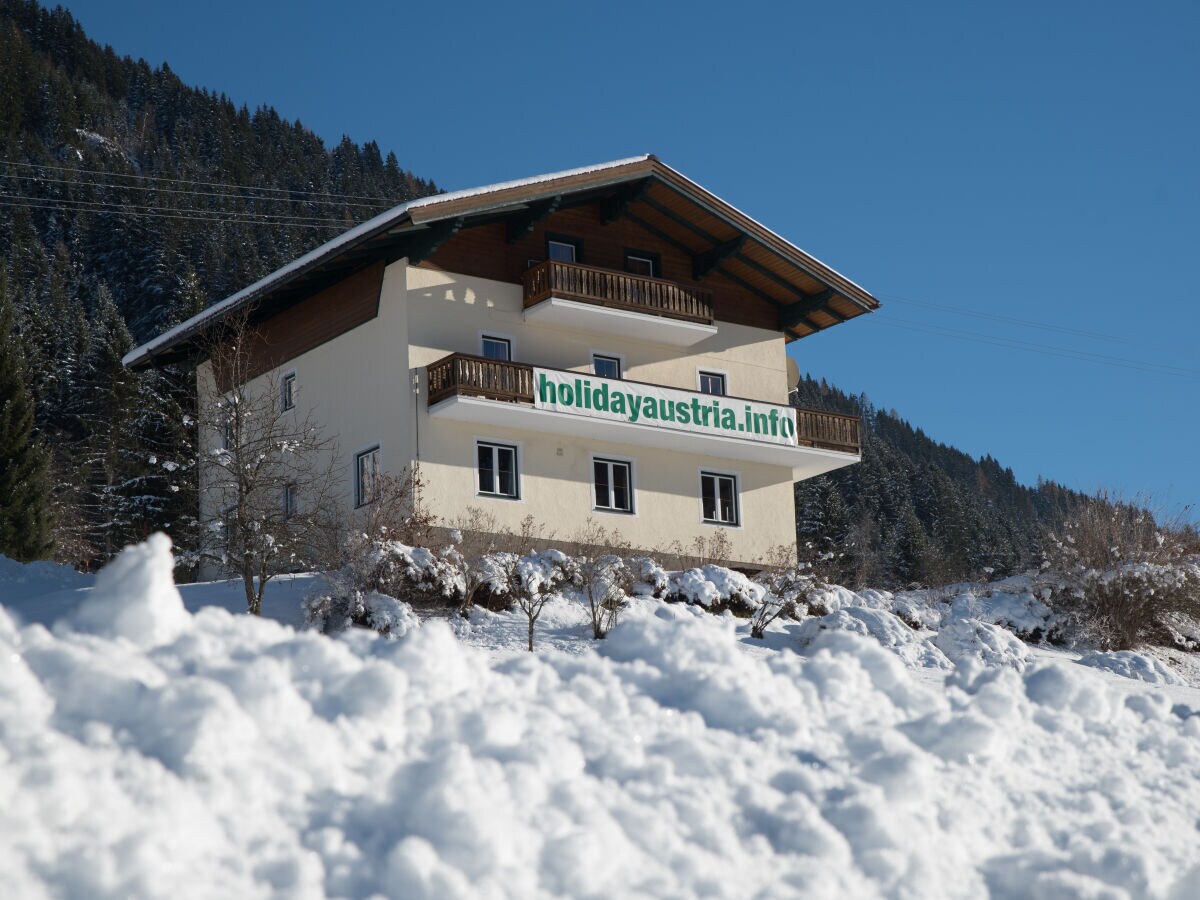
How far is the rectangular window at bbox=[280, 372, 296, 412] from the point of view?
3209 centimetres

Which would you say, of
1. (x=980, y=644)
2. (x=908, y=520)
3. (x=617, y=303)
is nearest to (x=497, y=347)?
(x=617, y=303)

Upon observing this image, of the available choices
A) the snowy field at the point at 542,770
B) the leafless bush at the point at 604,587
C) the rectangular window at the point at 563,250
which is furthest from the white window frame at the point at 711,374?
the snowy field at the point at 542,770

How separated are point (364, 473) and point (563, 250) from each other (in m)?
6.39

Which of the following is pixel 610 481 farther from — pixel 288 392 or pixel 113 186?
pixel 113 186

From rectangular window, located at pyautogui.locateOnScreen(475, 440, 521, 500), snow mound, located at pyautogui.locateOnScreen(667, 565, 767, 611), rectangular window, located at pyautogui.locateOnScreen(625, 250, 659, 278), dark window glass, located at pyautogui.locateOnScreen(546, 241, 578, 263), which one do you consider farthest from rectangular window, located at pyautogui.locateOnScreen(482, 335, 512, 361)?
snow mound, located at pyautogui.locateOnScreen(667, 565, 767, 611)

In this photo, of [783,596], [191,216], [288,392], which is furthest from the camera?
[191,216]

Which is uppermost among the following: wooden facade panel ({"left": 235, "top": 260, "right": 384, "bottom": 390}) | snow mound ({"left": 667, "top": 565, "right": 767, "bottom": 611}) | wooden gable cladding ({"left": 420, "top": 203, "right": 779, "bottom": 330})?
wooden gable cladding ({"left": 420, "top": 203, "right": 779, "bottom": 330})

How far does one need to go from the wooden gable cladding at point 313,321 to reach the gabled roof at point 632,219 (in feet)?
0.99

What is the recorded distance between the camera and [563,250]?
31.5 m

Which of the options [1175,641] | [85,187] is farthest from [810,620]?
[85,187]

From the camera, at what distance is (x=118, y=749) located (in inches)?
266

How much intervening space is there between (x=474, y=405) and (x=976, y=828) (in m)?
20.2

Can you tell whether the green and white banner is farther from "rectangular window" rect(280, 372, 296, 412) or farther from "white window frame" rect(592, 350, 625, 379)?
"rectangular window" rect(280, 372, 296, 412)

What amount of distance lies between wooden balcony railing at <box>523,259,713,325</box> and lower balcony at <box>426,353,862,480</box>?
5.36ft
